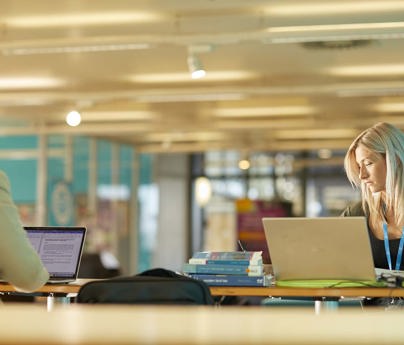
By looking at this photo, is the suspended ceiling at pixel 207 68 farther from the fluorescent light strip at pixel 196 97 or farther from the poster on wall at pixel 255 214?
the poster on wall at pixel 255 214

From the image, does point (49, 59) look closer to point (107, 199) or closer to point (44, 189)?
point (44, 189)

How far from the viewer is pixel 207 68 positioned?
34.0 ft

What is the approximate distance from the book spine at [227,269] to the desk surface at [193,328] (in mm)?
2842

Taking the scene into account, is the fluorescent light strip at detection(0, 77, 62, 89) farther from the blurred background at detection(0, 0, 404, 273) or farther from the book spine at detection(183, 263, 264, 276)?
the book spine at detection(183, 263, 264, 276)

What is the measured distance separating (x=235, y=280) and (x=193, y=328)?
9.95 ft

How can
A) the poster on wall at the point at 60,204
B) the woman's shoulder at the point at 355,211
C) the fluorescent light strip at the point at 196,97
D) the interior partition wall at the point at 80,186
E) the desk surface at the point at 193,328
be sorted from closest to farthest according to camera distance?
1. the desk surface at the point at 193,328
2. the woman's shoulder at the point at 355,211
3. the fluorescent light strip at the point at 196,97
4. the interior partition wall at the point at 80,186
5. the poster on wall at the point at 60,204

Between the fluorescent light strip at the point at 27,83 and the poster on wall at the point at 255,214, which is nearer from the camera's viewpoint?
the fluorescent light strip at the point at 27,83

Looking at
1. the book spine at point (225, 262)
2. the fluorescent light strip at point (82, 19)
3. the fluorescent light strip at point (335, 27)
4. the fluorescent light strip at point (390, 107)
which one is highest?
the fluorescent light strip at point (390, 107)

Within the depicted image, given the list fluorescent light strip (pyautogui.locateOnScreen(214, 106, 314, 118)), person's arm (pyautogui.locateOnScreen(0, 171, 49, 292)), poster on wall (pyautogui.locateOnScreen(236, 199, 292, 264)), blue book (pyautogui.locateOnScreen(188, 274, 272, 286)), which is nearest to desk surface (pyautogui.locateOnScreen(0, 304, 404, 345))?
person's arm (pyautogui.locateOnScreen(0, 171, 49, 292))

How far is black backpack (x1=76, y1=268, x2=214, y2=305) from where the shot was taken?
3.49 metres

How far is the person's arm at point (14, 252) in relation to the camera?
3.23 metres

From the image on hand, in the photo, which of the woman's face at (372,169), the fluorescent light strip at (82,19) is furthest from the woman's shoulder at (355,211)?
the fluorescent light strip at (82,19)

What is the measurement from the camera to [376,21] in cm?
807

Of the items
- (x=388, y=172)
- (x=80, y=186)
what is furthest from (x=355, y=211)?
(x=80, y=186)
